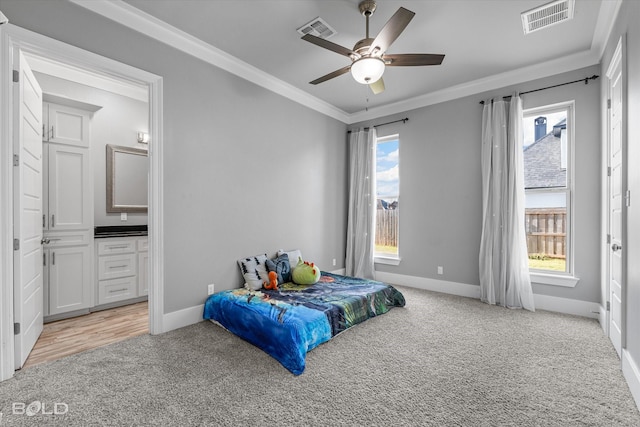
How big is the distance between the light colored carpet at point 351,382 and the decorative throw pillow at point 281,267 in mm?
967

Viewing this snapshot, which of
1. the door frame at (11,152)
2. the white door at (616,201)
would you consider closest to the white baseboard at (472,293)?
the white door at (616,201)

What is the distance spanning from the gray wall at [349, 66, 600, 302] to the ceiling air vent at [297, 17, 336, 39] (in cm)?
223

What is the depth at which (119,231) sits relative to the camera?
388cm

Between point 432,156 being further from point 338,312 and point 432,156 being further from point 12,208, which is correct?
point 12,208

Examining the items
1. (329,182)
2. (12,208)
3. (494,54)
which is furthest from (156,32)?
(494,54)

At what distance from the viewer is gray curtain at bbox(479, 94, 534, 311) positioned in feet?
11.7

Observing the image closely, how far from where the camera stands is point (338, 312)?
9.35 ft

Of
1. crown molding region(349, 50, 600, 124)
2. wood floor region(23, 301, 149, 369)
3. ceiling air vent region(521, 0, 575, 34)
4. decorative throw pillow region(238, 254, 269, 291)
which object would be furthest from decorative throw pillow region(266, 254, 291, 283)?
ceiling air vent region(521, 0, 575, 34)

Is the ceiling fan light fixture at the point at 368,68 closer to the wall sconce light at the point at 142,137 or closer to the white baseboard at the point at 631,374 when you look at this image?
the white baseboard at the point at 631,374

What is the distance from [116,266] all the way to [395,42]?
426cm

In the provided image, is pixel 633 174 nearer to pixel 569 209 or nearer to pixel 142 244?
pixel 569 209

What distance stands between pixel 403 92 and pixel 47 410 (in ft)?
16.0

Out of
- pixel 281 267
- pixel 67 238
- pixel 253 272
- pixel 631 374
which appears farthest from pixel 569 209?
pixel 67 238

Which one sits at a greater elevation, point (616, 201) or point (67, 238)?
point (616, 201)
